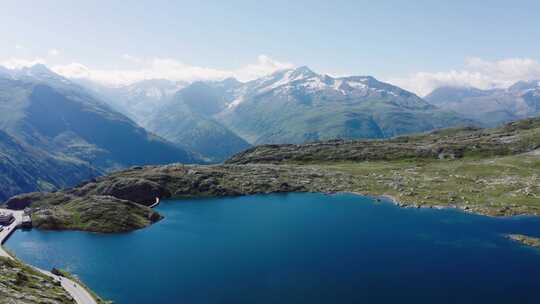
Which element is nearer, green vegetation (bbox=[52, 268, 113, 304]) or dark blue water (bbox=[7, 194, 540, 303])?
dark blue water (bbox=[7, 194, 540, 303])

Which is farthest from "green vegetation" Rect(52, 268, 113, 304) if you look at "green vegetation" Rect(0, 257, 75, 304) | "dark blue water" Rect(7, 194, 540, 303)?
"green vegetation" Rect(0, 257, 75, 304)

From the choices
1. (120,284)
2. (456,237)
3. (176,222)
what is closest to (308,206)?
(176,222)

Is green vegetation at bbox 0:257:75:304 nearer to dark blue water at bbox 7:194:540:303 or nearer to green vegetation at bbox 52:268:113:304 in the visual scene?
green vegetation at bbox 52:268:113:304

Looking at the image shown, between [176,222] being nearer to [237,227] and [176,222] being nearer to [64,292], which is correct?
[237,227]

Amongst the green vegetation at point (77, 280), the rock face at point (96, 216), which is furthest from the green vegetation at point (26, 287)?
the rock face at point (96, 216)

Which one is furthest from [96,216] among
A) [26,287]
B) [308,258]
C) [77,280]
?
[308,258]
